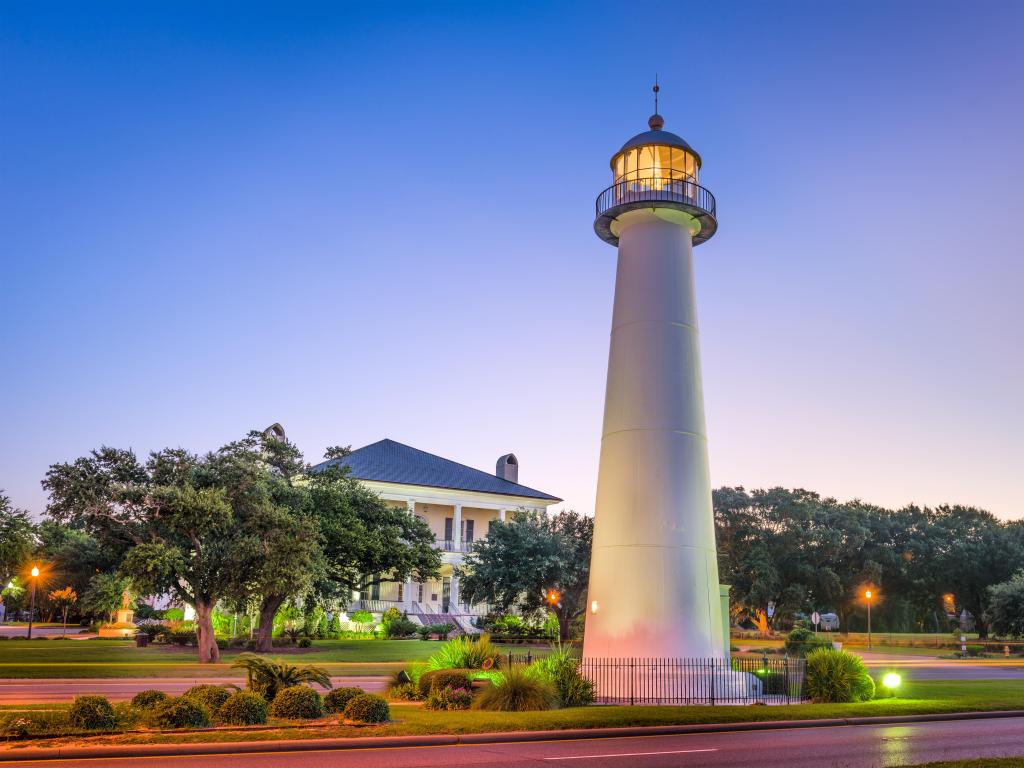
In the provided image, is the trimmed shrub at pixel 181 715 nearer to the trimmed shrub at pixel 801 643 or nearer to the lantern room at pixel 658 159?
the lantern room at pixel 658 159

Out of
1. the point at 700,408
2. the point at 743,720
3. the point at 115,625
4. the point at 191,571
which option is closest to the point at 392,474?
the point at 115,625

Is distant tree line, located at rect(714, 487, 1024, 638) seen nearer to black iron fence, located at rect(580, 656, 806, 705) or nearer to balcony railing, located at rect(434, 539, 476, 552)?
balcony railing, located at rect(434, 539, 476, 552)

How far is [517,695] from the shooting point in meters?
18.2

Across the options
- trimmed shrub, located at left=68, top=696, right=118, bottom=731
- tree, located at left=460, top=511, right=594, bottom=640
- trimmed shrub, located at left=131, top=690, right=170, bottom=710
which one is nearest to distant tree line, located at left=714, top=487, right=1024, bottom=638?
tree, located at left=460, top=511, right=594, bottom=640

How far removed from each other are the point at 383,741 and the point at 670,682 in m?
9.31

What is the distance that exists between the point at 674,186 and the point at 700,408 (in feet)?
19.6

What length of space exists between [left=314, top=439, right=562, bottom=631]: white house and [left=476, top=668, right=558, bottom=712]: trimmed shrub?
139ft

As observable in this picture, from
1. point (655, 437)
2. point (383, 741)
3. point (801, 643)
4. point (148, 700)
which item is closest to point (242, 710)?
point (148, 700)

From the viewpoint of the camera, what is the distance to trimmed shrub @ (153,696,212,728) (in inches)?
540

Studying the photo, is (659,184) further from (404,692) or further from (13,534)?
(13,534)

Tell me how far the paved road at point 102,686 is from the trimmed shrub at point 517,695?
5647 millimetres

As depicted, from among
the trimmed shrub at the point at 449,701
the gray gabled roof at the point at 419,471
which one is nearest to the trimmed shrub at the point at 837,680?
the trimmed shrub at the point at 449,701

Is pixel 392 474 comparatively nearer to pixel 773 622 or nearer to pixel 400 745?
pixel 773 622

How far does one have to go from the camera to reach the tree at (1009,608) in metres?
56.9
